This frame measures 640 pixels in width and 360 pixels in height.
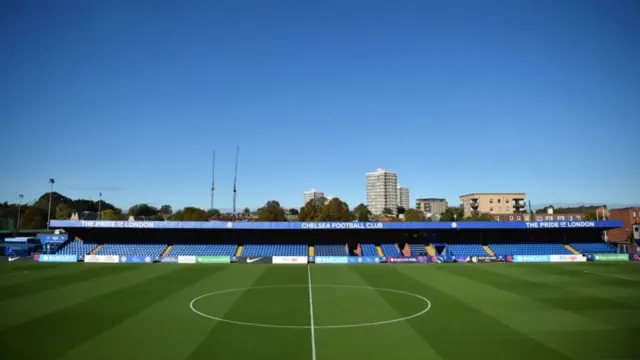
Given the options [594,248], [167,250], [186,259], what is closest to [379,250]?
[186,259]

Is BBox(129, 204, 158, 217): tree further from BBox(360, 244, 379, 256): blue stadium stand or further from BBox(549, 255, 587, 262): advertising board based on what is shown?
BBox(549, 255, 587, 262): advertising board

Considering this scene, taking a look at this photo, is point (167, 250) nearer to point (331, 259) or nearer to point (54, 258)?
point (54, 258)

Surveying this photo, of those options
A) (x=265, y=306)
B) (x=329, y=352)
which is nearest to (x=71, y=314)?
(x=265, y=306)

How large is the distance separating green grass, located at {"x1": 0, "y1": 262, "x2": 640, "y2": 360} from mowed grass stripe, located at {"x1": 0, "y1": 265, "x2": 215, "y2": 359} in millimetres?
62

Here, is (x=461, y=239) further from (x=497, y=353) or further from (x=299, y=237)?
(x=497, y=353)

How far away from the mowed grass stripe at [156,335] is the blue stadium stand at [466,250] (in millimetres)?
39548

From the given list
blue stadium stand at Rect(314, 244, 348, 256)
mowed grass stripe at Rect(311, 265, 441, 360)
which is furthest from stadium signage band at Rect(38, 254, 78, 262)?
mowed grass stripe at Rect(311, 265, 441, 360)

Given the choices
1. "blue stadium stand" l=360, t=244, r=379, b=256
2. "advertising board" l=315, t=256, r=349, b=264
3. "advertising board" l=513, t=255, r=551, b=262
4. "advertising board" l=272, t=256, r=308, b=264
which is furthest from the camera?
"blue stadium stand" l=360, t=244, r=379, b=256

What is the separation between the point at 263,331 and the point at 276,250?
3924 cm

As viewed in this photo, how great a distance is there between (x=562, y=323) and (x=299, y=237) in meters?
43.9

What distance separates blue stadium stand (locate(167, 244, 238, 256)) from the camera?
57.6 m

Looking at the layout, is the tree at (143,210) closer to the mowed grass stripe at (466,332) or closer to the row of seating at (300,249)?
the row of seating at (300,249)

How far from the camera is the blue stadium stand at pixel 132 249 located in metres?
57.2

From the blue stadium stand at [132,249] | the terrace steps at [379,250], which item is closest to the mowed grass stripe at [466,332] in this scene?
the terrace steps at [379,250]
